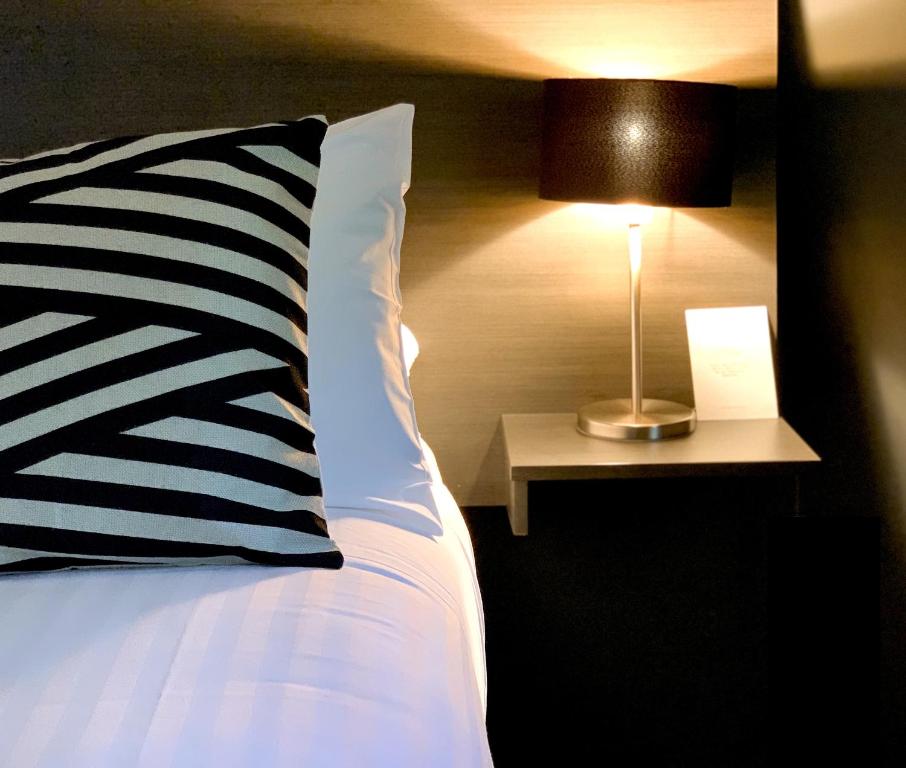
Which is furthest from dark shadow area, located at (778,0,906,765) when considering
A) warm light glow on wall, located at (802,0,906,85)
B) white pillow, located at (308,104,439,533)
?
white pillow, located at (308,104,439,533)

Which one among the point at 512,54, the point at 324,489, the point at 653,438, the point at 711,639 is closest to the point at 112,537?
the point at 324,489

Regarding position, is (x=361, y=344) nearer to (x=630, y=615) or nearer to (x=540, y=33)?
(x=540, y=33)

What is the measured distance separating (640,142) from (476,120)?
334mm

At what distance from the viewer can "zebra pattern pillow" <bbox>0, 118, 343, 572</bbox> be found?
101 cm

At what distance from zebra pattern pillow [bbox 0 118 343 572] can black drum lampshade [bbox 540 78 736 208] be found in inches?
23.8

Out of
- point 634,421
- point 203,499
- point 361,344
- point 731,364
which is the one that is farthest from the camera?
point 731,364

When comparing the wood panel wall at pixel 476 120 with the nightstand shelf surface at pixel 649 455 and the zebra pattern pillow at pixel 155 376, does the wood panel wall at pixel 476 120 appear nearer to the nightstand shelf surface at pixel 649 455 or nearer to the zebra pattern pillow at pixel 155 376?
the nightstand shelf surface at pixel 649 455

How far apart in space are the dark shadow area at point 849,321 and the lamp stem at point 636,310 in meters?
0.32

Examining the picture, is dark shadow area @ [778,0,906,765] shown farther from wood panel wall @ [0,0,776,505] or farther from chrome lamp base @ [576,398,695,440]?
chrome lamp base @ [576,398,695,440]

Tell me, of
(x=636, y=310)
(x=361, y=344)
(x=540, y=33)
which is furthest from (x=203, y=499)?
(x=540, y=33)

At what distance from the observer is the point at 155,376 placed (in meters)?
1.03

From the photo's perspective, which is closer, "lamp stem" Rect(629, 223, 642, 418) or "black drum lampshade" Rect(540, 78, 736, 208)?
"black drum lampshade" Rect(540, 78, 736, 208)

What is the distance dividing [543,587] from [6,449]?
1.10m

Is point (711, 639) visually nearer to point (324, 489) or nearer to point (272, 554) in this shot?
point (324, 489)
